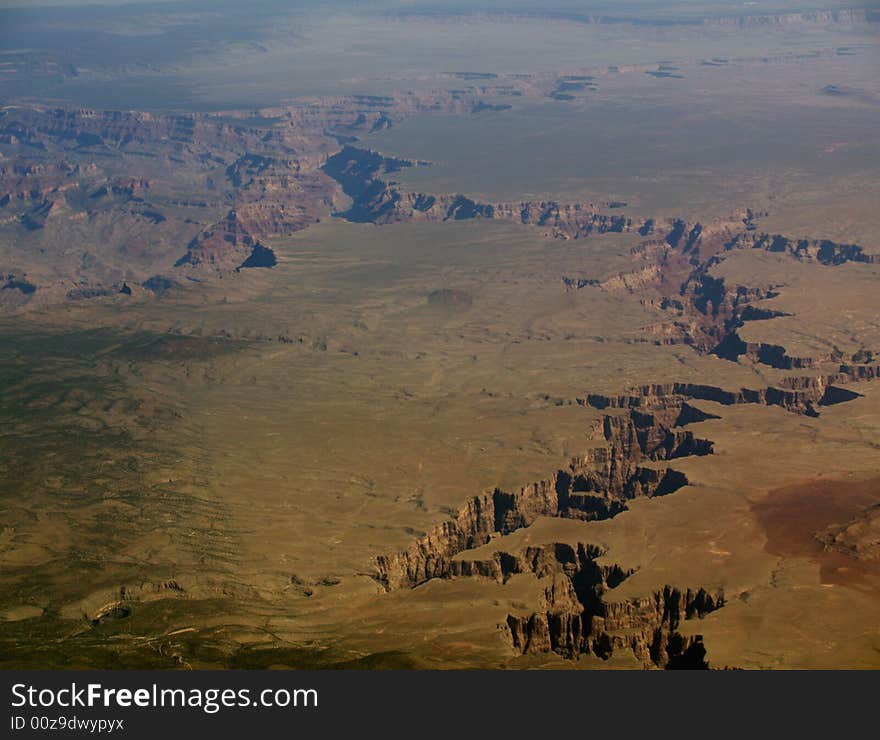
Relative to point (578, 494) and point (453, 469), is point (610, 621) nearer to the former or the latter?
point (578, 494)

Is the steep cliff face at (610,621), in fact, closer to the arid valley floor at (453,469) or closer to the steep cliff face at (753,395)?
the arid valley floor at (453,469)

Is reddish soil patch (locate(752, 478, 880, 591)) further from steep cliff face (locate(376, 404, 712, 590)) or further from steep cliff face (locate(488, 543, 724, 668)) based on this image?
steep cliff face (locate(376, 404, 712, 590))

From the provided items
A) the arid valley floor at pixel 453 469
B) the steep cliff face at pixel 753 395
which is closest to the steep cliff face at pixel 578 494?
the arid valley floor at pixel 453 469

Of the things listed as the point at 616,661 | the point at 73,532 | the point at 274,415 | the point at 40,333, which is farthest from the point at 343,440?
the point at 40,333

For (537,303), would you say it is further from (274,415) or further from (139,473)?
(139,473)

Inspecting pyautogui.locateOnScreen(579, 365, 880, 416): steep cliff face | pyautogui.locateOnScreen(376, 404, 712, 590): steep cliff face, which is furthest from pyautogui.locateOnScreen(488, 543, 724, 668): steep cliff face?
pyautogui.locateOnScreen(579, 365, 880, 416): steep cliff face
